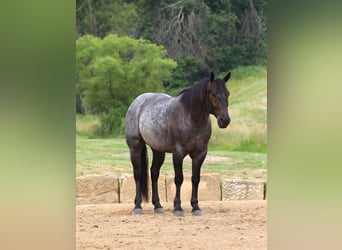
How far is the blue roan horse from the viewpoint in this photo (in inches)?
179

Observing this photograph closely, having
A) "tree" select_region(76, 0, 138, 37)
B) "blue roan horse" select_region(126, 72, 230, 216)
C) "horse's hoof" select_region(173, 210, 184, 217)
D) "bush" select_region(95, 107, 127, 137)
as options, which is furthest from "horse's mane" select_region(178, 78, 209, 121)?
"tree" select_region(76, 0, 138, 37)

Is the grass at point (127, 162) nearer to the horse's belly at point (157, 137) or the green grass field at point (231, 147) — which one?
the green grass field at point (231, 147)

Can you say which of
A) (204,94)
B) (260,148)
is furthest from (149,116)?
(260,148)

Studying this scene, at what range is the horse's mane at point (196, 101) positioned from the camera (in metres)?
4.57

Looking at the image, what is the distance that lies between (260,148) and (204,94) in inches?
95.2

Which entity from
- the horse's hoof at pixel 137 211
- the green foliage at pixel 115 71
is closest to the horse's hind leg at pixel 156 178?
the horse's hoof at pixel 137 211

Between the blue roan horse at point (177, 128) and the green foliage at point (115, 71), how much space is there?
7.27 ft

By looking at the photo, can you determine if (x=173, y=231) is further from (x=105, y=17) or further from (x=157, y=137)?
(x=105, y=17)

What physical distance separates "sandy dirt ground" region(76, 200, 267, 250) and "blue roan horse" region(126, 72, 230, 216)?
159mm

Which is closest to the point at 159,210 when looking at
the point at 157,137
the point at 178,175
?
the point at 178,175

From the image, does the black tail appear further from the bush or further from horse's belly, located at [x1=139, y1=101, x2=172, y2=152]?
the bush

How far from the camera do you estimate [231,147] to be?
22.7ft
